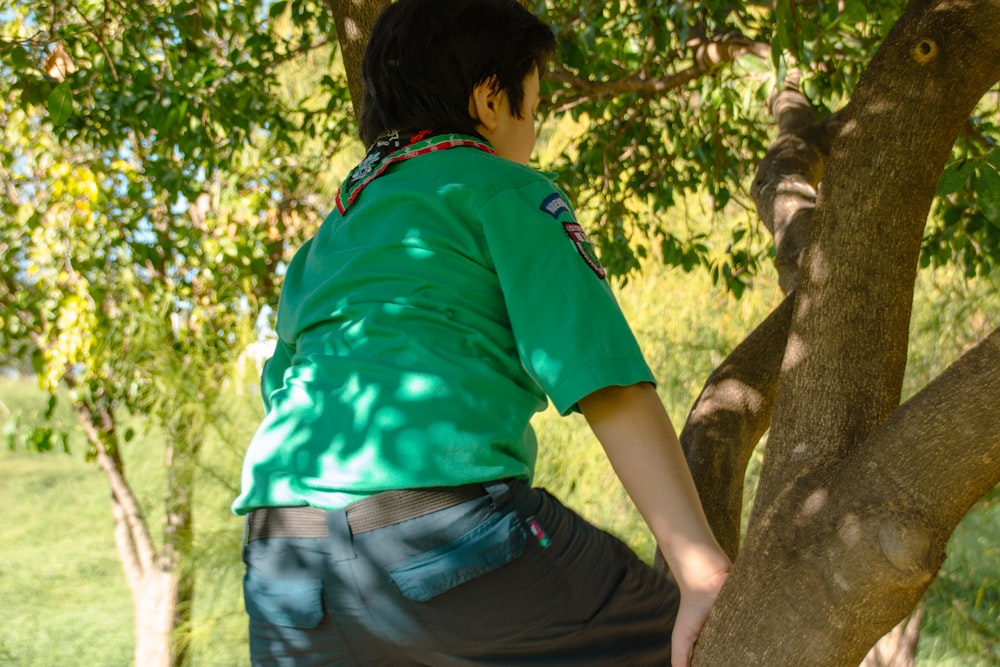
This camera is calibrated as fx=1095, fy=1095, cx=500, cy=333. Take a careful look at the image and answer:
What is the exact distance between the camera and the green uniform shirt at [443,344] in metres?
1.09

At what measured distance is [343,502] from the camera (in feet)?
3.62

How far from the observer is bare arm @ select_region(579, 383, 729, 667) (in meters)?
1.06

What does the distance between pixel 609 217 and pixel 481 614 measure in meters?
3.62

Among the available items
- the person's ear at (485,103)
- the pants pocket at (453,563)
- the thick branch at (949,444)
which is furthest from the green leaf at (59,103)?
the thick branch at (949,444)

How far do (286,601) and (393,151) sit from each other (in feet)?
1.73

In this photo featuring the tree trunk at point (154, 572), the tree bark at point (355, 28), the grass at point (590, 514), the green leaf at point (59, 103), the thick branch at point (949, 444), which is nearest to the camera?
the thick branch at point (949, 444)

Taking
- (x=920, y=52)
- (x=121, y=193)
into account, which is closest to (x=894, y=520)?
(x=920, y=52)

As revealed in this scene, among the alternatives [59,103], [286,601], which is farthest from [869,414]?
[59,103]

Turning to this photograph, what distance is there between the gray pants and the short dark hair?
49 centimetres

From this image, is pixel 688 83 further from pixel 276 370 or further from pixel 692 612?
pixel 692 612

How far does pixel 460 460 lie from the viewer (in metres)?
1.09

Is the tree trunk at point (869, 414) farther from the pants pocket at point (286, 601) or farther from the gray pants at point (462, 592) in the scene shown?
the pants pocket at point (286, 601)

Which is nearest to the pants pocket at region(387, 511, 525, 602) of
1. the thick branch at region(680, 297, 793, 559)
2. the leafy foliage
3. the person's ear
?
the person's ear

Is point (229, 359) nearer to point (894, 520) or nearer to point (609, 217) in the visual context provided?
point (609, 217)
